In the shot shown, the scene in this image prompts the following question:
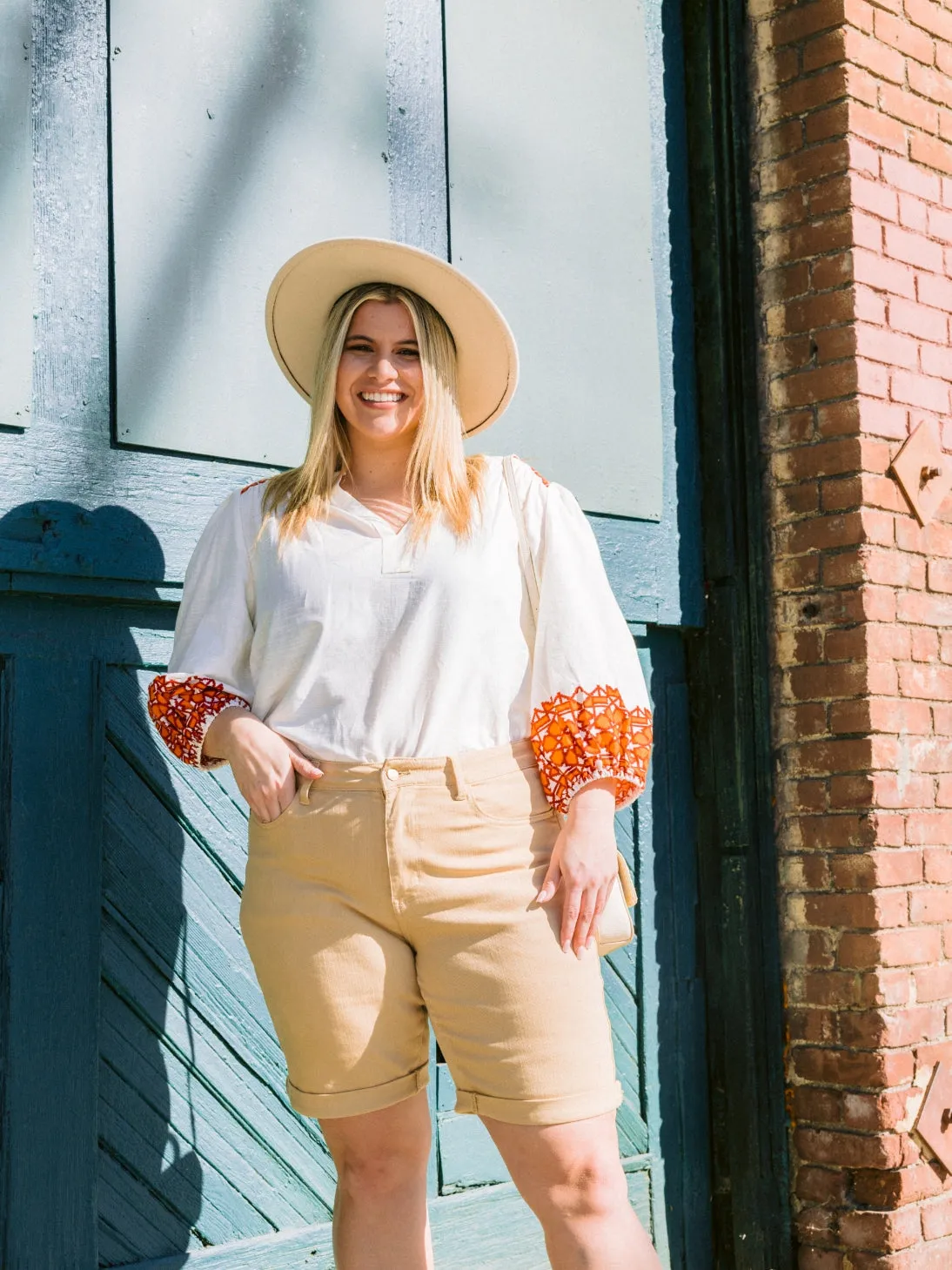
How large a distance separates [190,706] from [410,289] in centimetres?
81

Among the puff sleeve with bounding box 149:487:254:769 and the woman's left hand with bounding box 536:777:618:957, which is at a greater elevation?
the puff sleeve with bounding box 149:487:254:769

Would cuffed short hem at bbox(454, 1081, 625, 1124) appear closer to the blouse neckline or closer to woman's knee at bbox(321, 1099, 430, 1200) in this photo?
woman's knee at bbox(321, 1099, 430, 1200)

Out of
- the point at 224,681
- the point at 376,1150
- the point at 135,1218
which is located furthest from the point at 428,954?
the point at 135,1218

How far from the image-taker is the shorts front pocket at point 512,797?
7.73 feet

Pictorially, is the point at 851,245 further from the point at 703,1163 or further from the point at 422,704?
the point at 703,1163

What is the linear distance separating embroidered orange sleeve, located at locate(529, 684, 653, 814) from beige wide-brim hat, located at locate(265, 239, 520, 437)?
638mm

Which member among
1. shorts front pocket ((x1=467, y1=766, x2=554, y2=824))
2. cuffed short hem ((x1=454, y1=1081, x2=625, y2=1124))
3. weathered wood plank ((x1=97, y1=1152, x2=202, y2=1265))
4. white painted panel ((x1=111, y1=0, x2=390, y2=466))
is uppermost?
white painted panel ((x1=111, y1=0, x2=390, y2=466))

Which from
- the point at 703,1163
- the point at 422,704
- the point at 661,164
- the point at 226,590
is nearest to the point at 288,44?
the point at 661,164

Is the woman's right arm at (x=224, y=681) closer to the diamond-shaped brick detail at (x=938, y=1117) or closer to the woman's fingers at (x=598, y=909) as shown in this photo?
the woman's fingers at (x=598, y=909)

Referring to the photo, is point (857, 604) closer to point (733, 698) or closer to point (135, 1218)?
point (733, 698)

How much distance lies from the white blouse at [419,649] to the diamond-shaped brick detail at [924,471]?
148 cm

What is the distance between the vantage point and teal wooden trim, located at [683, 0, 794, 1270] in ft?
12.2

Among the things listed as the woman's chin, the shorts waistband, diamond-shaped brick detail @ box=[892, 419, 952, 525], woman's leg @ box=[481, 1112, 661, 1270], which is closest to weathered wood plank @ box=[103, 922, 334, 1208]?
the shorts waistband

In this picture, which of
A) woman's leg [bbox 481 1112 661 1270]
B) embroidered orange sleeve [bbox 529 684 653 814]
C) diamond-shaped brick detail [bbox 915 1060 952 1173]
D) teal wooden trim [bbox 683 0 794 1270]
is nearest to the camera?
woman's leg [bbox 481 1112 661 1270]
